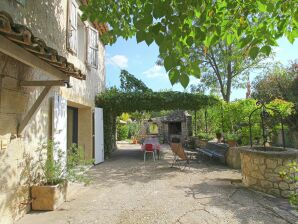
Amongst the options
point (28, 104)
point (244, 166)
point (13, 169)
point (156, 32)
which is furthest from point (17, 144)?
point (244, 166)

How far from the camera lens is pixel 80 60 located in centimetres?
779

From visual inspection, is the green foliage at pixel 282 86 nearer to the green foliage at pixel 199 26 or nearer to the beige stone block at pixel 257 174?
the beige stone block at pixel 257 174

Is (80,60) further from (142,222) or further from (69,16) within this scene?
(142,222)

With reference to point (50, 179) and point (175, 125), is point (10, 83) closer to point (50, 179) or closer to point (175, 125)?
point (50, 179)

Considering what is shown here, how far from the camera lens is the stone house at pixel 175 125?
2112 centimetres

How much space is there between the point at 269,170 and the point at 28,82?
206 inches

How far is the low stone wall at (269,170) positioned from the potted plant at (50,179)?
13.0 feet

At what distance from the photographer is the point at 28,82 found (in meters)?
4.06

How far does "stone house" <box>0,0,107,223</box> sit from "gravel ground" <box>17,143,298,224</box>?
0.79m

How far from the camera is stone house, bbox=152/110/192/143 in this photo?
69.3ft

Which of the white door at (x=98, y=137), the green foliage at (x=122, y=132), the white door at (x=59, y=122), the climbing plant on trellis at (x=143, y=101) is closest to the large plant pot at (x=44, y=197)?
the white door at (x=59, y=122)

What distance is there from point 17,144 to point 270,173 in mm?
5148

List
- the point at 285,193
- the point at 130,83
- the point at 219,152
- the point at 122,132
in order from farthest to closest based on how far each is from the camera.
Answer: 1. the point at 122,132
2. the point at 130,83
3. the point at 219,152
4. the point at 285,193

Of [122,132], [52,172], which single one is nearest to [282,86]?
[122,132]
